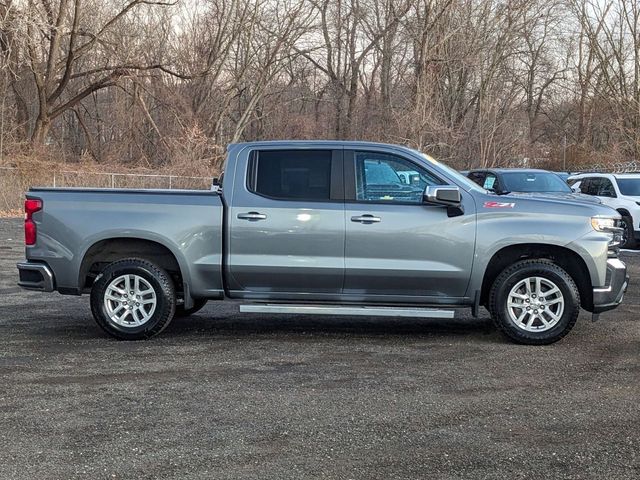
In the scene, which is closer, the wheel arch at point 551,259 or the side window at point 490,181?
the wheel arch at point 551,259

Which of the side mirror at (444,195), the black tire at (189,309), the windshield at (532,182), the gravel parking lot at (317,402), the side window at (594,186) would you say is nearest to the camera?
the gravel parking lot at (317,402)

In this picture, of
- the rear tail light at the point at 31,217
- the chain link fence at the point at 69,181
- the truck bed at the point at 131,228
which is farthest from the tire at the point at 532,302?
the chain link fence at the point at 69,181

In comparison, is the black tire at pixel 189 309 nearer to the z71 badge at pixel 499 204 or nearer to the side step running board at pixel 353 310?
the side step running board at pixel 353 310

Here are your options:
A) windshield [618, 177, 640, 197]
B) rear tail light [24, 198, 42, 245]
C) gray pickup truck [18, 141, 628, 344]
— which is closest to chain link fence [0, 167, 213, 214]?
windshield [618, 177, 640, 197]

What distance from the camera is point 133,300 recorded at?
23.9 feet

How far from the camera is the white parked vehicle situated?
16641 mm

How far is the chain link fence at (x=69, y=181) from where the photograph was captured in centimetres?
2675

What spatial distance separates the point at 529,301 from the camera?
707 cm

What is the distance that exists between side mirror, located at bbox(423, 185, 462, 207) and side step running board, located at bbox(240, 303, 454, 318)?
1.03 metres

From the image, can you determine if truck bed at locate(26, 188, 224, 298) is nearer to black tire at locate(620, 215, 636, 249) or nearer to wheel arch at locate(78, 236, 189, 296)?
wheel arch at locate(78, 236, 189, 296)

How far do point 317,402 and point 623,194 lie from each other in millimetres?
13971

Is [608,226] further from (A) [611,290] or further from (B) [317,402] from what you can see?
(B) [317,402]

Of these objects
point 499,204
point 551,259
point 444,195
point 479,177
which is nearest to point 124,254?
point 444,195

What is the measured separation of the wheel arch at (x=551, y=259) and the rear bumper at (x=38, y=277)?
4253mm
